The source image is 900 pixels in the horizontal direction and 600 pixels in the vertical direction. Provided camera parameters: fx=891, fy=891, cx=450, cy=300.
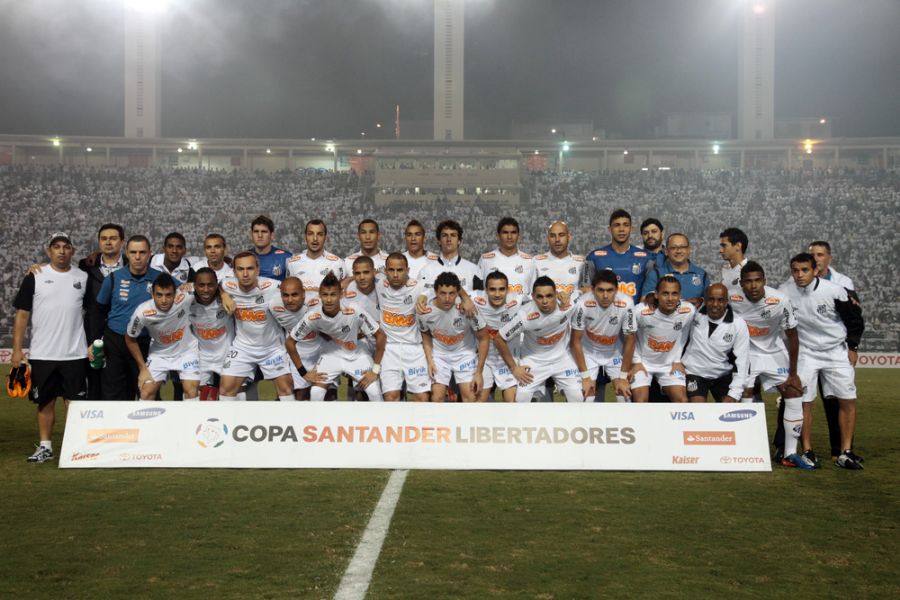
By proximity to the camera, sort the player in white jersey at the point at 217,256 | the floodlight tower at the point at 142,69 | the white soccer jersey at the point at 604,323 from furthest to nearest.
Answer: the floodlight tower at the point at 142,69, the player in white jersey at the point at 217,256, the white soccer jersey at the point at 604,323

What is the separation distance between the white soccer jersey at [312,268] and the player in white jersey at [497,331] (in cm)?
157

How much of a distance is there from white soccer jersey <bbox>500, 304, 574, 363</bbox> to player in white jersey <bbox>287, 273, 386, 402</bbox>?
4.07ft

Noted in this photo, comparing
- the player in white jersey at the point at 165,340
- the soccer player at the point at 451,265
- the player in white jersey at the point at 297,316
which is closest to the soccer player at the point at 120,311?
the player in white jersey at the point at 165,340

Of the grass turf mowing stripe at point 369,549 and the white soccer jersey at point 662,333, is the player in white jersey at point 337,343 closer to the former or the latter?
the grass turf mowing stripe at point 369,549

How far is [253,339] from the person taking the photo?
27.6 feet

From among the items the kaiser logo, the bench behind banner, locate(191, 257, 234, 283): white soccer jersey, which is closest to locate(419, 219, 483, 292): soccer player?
locate(191, 257, 234, 283): white soccer jersey

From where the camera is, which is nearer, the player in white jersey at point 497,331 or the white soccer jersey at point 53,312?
the white soccer jersey at point 53,312

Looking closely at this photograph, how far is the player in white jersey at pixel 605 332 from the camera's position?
26.0ft

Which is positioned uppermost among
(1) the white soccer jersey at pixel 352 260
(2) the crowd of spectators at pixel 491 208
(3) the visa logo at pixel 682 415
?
(2) the crowd of spectators at pixel 491 208

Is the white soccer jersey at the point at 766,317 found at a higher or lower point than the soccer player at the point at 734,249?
lower

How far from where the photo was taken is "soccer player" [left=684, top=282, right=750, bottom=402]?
25.3 feet

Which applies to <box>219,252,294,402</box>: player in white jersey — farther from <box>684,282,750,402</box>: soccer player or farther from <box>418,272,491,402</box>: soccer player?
<box>684,282,750,402</box>: soccer player

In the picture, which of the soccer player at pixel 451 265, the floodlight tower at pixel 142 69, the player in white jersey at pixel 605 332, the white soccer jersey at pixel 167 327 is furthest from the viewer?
the floodlight tower at pixel 142 69

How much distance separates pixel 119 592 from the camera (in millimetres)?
4004
